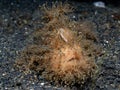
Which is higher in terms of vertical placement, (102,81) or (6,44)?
(6,44)

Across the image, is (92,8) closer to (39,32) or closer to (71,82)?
(39,32)

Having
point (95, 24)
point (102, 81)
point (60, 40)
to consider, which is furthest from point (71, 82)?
point (95, 24)

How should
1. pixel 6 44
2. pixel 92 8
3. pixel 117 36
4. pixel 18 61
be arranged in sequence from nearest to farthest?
pixel 18 61
pixel 6 44
pixel 117 36
pixel 92 8

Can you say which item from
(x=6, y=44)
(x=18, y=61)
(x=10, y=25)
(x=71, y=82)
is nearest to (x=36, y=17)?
(x=10, y=25)

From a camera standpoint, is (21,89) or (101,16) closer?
(21,89)

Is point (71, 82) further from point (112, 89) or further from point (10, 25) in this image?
point (10, 25)

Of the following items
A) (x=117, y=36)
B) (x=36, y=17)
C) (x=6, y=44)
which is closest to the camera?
(x=6, y=44)
